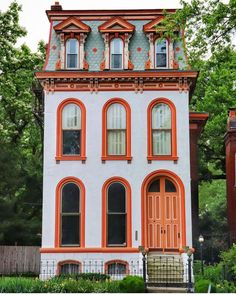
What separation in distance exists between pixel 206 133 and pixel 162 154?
1476 centimetres

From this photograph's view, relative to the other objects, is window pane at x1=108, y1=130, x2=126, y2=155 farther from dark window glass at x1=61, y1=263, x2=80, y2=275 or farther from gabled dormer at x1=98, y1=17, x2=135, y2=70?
dark window glass at x1=61, y1=263, x2=80, y2=275

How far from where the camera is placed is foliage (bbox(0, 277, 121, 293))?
19.7 meters

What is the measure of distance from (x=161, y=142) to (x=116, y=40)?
17.6ft

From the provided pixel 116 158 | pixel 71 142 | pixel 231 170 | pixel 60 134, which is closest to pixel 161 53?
pixel 116 158

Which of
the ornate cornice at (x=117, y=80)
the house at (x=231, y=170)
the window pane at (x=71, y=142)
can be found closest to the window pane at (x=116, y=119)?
the ornate cornice at (x=117, y=80)

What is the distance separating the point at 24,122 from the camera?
38.0 metres

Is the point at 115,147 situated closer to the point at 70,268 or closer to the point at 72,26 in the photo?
the point at 70,268

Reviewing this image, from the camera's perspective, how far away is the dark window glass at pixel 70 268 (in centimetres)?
2594

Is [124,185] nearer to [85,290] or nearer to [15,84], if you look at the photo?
[85,290]

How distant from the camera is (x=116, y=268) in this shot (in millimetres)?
25844

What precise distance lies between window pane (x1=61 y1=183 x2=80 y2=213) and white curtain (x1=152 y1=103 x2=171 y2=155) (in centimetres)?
403

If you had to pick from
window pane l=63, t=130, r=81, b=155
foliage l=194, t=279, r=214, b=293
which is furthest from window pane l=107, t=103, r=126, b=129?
foliage l=194, t=279, r=214, b=293

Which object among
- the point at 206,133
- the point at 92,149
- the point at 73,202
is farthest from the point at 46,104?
the point at 206,133

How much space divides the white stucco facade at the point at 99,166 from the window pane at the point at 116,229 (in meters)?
0.44
